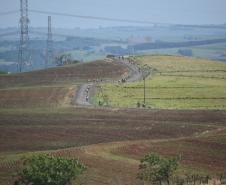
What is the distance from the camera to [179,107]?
110562 millimetres

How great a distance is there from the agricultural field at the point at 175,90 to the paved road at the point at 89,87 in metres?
2.57

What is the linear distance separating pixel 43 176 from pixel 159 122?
165 ft

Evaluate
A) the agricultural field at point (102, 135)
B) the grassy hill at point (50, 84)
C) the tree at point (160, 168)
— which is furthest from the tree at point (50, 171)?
the grassy hill at point (50, 84)

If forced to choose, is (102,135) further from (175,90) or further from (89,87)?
(89,87)

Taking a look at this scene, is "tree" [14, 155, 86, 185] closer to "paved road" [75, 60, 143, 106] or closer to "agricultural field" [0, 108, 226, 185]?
"agricultural field" [0, 108, 226, 185]

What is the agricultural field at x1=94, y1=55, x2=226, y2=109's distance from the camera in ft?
Answer: 379

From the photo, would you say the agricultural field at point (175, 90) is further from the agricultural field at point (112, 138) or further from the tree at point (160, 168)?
the tree at point (160, 168)

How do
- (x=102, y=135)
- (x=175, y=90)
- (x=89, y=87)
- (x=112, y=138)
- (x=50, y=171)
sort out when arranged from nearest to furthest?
1. (x=50, y=171)
2. (x=112, y=138)
3. (x=102, y=135)
4. (x=175, y=90)
5. (x=89, y=87)

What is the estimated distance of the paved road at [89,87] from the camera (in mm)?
117625

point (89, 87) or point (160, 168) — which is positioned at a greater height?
point (89, 87)

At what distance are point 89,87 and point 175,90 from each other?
72.7 ft

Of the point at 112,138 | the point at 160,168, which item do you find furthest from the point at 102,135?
the point at 160,168

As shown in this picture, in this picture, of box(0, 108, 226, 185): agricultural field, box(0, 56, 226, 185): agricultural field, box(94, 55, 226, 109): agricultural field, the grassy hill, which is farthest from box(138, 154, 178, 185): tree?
the grassy hill

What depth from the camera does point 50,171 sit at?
4459 centimetres
